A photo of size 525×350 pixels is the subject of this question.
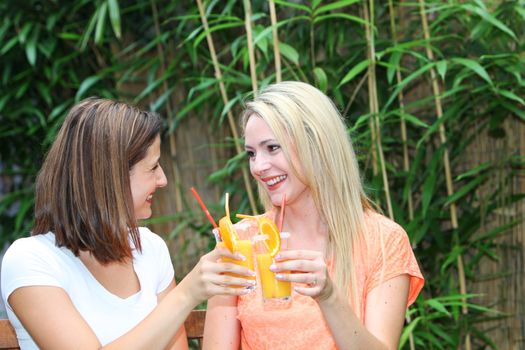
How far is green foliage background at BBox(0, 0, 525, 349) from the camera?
8.45ft

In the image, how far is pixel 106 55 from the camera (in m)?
3.74

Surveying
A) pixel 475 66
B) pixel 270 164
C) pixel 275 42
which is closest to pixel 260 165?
pixel 270 164

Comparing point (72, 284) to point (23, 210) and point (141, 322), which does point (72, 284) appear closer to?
point (141, 322)

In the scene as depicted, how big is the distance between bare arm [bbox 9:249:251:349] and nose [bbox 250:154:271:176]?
337mm

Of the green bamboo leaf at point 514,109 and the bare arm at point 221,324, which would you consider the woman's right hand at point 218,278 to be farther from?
the green bamboo leaf at point 514,109

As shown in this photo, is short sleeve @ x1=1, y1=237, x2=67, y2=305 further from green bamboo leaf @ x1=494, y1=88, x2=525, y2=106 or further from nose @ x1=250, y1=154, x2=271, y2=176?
green bamboo leaf @ x1=494, y1=88, x2=525, y2=106

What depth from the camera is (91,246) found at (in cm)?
170

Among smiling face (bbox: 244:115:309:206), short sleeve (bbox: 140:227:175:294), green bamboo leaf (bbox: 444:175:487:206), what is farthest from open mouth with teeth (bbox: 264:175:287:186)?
green bamboo leaf (bbox: 444:175:487:206)

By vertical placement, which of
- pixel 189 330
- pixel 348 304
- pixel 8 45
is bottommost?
pixel 189 330

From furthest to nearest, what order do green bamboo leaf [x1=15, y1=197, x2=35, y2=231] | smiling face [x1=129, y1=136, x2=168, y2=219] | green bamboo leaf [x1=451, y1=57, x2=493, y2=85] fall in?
1. green bamboo leaf [x1=15, y1=197, x2=35, y2=231]
2. green bamboo leaf [x1=451, y1=57, x2=493, y2=85]
3. smiling face [x1=129, y1=136, x2=168, y2=219]

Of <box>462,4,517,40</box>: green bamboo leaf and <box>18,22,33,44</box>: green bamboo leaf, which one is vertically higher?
<box>18,22,33,44</box>: green bamboo leaf

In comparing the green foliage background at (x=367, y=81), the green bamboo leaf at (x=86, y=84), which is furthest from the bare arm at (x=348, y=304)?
the green bamboo leaf at (x=86, y=84)

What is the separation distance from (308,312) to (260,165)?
1.13ft

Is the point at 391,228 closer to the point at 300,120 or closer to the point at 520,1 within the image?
the point at 300,120
